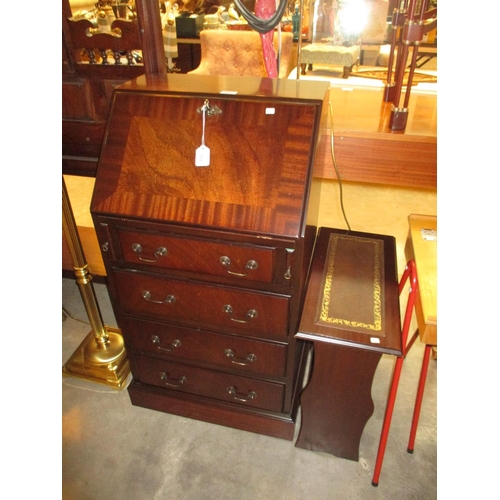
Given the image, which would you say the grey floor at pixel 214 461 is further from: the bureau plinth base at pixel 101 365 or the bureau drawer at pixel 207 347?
the bureau drawer at pixel 207 347

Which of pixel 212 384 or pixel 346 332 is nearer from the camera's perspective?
pixel 346 332

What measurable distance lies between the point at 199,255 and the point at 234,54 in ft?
6.85

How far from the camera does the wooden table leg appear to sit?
1.09m

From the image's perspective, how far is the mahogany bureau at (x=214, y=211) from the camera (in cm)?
96

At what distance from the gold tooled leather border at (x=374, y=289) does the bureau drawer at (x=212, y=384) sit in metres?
0.34

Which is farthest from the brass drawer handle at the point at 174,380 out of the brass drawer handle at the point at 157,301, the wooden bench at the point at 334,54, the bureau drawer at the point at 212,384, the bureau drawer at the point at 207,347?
the wooden bench at the point at 334,54

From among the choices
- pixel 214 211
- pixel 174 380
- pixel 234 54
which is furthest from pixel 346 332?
pixel 234 54

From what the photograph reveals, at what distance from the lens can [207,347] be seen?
125 cm

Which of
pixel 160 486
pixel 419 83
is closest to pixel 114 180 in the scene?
pixel 160 486

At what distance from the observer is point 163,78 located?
1.21 metres

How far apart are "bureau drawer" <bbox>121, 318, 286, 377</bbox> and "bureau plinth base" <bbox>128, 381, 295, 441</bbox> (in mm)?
219

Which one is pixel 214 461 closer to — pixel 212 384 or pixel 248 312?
pixel 212 384

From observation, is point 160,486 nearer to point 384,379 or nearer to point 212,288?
point 212,288

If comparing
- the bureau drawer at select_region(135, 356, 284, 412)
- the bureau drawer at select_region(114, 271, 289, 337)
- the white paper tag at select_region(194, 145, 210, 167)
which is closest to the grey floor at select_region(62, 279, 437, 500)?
the bureau drawer at select_region(135, 356, 284, 412)
